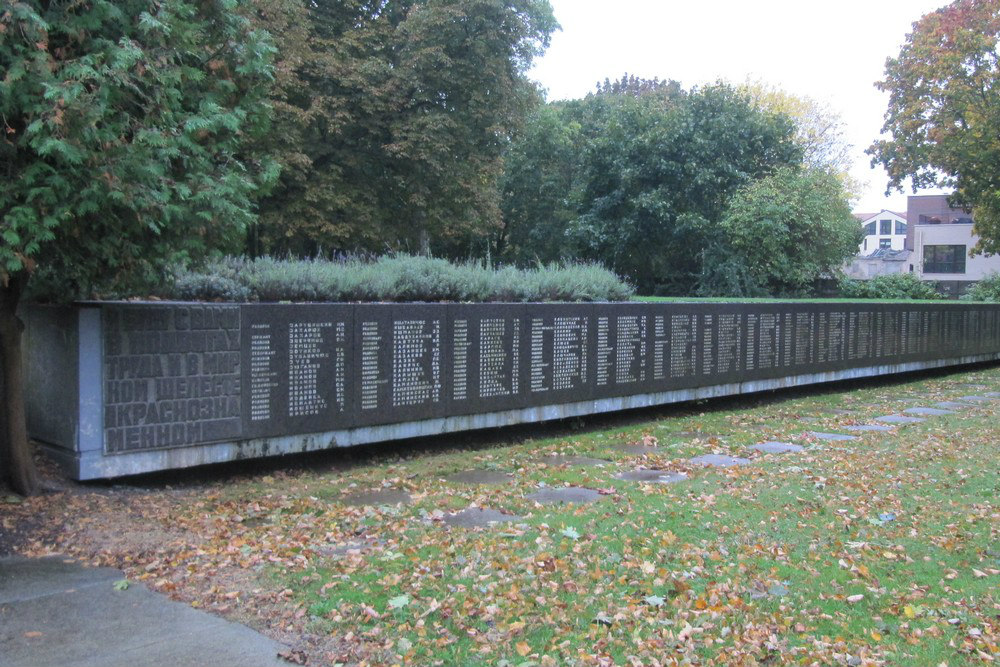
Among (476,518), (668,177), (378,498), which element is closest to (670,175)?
(668,177)

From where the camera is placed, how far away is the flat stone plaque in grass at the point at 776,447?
1009 cm

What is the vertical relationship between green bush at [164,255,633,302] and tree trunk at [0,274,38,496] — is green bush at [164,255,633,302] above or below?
above

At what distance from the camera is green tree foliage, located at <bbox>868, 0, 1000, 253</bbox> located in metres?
25.2

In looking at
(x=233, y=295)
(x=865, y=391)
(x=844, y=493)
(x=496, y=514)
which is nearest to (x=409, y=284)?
(x=233, y=295)

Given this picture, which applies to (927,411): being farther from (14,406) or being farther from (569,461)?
(14,406)

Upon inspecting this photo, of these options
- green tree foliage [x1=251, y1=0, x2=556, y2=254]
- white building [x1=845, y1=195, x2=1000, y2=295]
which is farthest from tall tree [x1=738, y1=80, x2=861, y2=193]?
green tree foliage [x1=251, y1=0, x2=556, y2=254]

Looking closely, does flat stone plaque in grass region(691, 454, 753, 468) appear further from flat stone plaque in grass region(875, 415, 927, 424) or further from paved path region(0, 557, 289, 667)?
paved path region(0, 557, 289, 667)

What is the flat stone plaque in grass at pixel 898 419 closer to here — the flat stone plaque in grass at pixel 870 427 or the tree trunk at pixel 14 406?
the flat stone plaque in grass at pixel 870 427

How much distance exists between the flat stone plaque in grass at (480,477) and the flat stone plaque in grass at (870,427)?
5795mm

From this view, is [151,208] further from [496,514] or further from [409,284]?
[409,284]

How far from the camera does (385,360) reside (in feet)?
29.9

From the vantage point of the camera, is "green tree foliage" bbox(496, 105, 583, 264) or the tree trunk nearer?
the tree trunk

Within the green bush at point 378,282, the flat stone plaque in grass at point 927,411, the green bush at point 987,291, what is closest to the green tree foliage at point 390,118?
the green bush at point 378,282

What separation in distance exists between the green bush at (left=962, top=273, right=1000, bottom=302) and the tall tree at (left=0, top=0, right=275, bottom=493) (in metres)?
38.6
